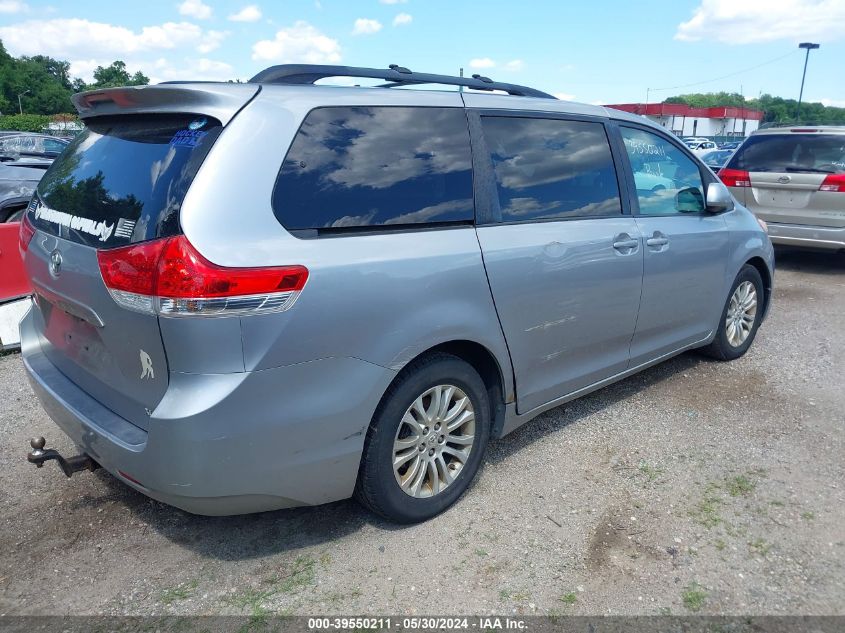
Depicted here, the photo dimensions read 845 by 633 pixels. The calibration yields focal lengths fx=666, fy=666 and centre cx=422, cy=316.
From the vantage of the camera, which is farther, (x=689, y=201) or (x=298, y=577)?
(x=689, y=201)

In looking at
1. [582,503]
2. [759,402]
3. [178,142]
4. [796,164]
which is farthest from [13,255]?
[796,164]

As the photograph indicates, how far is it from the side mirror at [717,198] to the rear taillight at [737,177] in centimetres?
442

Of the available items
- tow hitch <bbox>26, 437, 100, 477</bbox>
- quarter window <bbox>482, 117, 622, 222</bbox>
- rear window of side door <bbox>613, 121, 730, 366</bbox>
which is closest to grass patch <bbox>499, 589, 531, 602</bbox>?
quarter window <bbox>482, 117, 622, 222</bbox>

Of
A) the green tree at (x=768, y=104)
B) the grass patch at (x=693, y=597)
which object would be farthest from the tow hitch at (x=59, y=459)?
the green tree at (x=768, y=104)

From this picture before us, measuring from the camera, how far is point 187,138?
2422mm

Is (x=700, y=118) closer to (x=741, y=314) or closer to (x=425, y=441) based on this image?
(x=741, y=314)

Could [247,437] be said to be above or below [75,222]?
below

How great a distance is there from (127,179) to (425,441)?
1.60 m

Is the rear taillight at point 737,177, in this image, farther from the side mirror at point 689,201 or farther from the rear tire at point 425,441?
the rear tire at point 425,441

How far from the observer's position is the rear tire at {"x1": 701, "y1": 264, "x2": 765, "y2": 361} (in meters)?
4.92

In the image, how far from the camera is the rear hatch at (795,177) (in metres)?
7.79

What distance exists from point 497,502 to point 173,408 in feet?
5.37

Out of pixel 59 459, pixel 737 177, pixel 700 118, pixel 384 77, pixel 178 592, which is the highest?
pixel 700 118

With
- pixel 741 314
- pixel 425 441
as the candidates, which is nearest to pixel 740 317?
pixel 741 314
